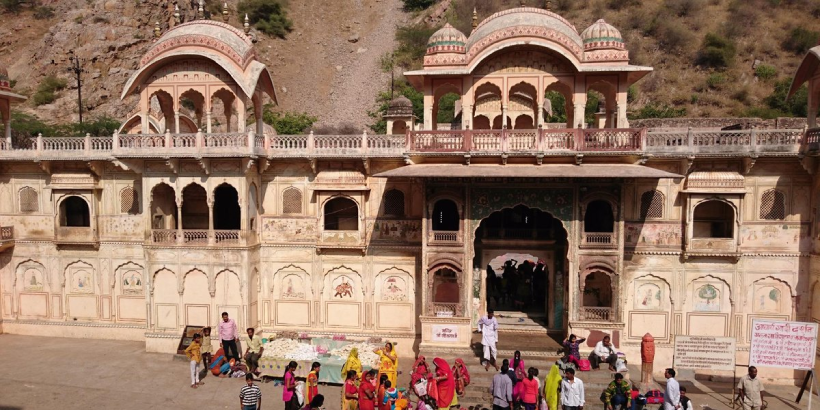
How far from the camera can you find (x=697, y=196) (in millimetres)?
14102

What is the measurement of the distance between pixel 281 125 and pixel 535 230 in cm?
3122

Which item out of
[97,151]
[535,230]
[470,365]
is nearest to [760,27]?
[535,230]

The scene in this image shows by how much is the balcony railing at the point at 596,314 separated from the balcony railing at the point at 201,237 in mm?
9160

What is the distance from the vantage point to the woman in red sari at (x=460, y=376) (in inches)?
465

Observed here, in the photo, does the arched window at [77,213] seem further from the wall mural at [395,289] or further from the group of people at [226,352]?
the wall mural at [395,289]

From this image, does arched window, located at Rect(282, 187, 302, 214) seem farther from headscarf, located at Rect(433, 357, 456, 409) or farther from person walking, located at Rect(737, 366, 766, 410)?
person walking, located at Rect(737, 366, 766, 410)

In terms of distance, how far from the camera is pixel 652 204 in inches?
571

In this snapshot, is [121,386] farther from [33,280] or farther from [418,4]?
[418,4]

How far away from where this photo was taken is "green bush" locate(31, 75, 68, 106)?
1746 inches

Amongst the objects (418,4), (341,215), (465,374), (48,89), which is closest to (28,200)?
(341,215)

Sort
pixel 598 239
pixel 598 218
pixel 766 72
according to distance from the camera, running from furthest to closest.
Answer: pixel 766 72, pixel 598 218, pixel 598 239

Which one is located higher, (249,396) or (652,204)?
(652,204)

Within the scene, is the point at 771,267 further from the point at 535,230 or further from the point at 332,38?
the point at 332,38

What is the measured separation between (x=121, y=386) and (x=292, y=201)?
635 cm
